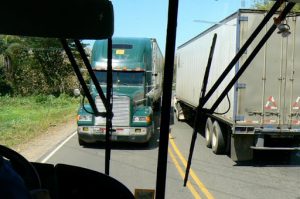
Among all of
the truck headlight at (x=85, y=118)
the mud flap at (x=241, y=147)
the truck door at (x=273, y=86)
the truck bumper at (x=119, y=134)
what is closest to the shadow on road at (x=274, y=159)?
the mud flap at (x=241, y=147)

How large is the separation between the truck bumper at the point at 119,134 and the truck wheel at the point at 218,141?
6.51 ft

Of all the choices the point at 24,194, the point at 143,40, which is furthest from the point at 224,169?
the point at 24,194

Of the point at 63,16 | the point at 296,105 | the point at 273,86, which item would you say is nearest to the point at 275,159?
the point at 296,105

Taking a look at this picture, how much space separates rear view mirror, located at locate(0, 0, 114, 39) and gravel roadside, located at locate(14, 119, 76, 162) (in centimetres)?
1082

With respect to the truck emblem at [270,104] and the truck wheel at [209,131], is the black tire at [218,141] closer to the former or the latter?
the truck wheel at [209,131]

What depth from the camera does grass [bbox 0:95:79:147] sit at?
1888 cm

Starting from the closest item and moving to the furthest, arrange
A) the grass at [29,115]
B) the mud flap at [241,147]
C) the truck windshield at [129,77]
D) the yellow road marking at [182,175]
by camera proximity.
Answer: the yellow road marking at [182,175], the mud flap at [241,147], the truck windshield at [129,77], the grass at [29,115]

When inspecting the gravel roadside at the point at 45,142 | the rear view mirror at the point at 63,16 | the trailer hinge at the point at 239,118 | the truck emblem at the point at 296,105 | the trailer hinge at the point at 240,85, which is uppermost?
the rear view mirror at the point at 63,16

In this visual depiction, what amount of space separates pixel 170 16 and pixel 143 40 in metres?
15.9

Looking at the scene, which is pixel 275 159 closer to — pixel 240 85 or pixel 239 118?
pixel 239 118

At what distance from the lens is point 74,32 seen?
7.70 ft

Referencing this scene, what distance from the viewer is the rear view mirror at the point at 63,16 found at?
2.33 meters

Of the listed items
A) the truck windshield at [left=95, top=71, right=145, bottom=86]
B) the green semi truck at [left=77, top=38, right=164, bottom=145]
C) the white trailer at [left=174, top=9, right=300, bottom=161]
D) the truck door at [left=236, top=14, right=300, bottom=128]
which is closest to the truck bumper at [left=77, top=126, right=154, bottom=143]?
the green semi truck at [left=77, top=38, right=164, bottom=145]

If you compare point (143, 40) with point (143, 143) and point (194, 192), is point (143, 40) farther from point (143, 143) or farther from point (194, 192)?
point (194, 192)
